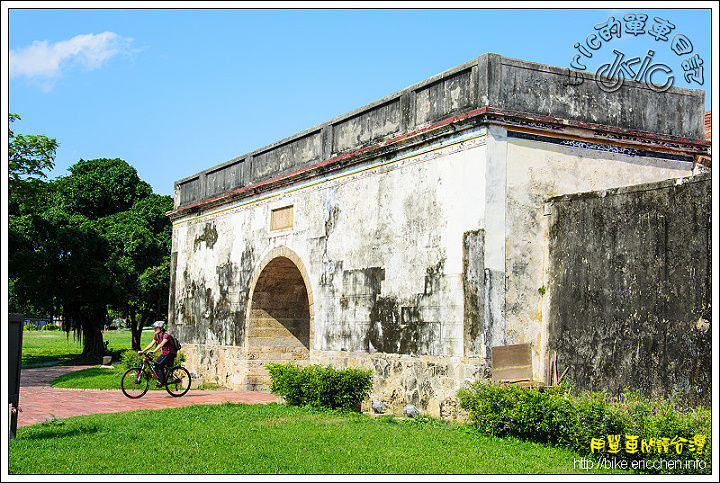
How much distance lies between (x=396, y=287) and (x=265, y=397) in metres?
4.09

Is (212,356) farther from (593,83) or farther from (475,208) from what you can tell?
(593,83)

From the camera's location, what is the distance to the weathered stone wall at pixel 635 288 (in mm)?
7664

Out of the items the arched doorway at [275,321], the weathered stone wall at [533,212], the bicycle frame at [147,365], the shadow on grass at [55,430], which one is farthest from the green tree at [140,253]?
the weathered stone wall at [533,212]

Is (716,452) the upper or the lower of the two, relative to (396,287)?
lower

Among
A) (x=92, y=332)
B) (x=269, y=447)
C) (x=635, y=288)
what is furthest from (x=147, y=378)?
(x=92, y=332)

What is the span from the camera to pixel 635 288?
8414 millimetres

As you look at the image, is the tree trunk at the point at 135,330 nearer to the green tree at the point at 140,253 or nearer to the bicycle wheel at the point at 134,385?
the green tree at the point at 140,253

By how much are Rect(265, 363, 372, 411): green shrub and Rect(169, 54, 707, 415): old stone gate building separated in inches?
22.3

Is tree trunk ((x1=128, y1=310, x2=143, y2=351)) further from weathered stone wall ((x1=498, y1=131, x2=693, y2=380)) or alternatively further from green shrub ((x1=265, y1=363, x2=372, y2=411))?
weathered stone wall ((x1=498, y1=131, x2=693, y2=380))

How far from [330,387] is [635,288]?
452 centimetres

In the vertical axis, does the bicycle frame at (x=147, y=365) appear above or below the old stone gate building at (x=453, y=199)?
below

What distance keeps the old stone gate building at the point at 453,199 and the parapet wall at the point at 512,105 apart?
0.02m

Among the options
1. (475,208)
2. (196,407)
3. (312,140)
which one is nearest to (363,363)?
(196,407)

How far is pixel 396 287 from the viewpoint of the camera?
36.2ft
